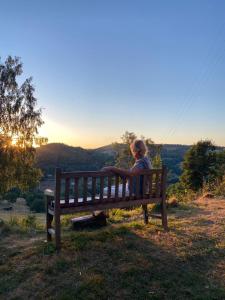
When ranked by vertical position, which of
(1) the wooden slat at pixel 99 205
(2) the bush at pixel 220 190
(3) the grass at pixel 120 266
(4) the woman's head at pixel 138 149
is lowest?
(3) the grass at pixel 120 266

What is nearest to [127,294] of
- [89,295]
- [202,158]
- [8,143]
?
[89,295]

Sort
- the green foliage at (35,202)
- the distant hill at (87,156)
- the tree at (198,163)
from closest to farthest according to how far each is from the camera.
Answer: the tree at (198,163)
the green foliage at (35,202)
the distant hill at (87,156)

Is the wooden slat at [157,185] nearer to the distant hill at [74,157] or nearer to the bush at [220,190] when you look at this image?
the bush at [220,190]

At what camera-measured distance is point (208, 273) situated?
438 cm

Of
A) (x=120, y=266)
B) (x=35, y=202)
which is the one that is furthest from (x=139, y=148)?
(x=35, y=202)

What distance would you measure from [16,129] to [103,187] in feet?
41.1

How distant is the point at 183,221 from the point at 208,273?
2818 millimetres

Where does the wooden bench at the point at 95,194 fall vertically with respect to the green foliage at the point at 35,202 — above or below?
above

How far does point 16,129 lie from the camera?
1706 centimetres

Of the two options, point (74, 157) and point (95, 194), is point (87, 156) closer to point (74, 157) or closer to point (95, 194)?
point (74, 157)

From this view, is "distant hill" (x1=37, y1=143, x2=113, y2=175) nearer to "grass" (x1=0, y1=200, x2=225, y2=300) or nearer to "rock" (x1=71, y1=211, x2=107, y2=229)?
"rock" (x1=71, y1=211, x2=107, y2=229)

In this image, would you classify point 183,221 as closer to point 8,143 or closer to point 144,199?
point 144,199

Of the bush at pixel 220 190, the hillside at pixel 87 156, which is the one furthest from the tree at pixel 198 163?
the bush at pixel 220 190

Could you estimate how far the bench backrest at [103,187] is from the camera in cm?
512
